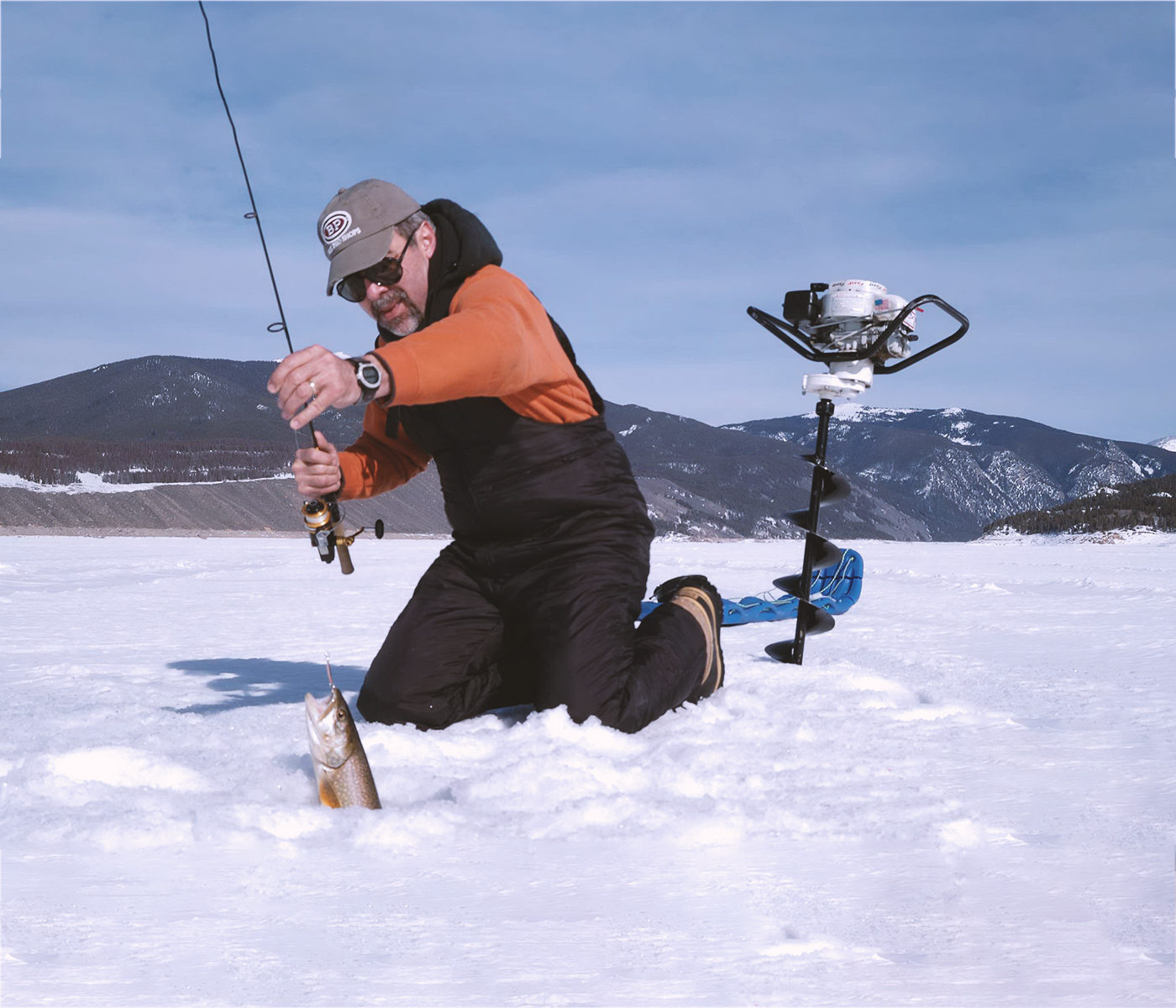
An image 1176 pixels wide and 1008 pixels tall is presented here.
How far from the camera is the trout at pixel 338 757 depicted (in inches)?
77.8

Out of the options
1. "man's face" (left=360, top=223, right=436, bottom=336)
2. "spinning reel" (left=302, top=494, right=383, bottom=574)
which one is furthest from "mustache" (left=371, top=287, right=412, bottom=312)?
"spinning reel" (left=302, top=494, right=383, bottom=574)

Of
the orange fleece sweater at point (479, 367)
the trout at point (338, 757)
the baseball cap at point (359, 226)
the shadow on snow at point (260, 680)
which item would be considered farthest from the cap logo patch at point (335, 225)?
the shadow on snow at point (260, 680)

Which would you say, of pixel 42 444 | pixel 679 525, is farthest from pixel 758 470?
pixel 42 444

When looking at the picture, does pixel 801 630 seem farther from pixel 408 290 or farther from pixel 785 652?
pixel 408 290

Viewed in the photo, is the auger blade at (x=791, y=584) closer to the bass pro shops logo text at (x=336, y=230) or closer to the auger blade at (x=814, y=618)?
the auger blade at (x=814, y=618)

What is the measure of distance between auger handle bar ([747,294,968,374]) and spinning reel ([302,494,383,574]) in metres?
1.82

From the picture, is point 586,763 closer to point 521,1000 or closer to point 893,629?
point 521,1000

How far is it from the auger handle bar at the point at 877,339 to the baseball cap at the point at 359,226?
5.49ft

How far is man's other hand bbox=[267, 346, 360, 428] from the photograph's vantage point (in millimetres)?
2014

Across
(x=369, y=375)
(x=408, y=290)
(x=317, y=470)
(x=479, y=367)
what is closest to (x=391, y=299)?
(x=408, y=290)

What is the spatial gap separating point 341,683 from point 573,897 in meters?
2.49

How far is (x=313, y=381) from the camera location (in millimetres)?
2025

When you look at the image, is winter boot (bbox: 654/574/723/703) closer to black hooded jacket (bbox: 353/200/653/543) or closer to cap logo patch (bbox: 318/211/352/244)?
black hooded jacket (bbox: 353/200/653/543)

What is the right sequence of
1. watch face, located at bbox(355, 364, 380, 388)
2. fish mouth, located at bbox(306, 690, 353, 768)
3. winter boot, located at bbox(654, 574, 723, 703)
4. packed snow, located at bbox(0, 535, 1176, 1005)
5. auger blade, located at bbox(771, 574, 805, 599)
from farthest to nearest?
auger blade, located at bbox(771, 574, 805, 599) < winter boot, located at bbox(654, 574, 723, 703) < watch face, located at bbox(355, 364, 380, 388) < fish mouth, located at bbox(306, 690, 353, 768) < packed snow, located at bbox(0, 535, 1176, 1005)
